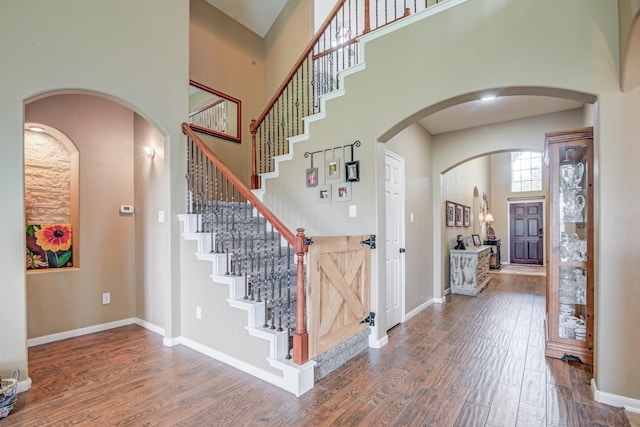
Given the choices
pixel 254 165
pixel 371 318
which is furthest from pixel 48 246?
pixel 371 318

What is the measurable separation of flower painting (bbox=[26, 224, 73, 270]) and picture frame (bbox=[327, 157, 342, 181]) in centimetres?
320

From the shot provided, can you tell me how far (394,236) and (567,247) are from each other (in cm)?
180

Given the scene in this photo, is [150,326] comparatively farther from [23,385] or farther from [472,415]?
[472,415]

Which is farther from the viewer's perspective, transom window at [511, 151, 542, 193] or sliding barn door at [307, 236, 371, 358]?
transom window at [511, 151, 542, 193]

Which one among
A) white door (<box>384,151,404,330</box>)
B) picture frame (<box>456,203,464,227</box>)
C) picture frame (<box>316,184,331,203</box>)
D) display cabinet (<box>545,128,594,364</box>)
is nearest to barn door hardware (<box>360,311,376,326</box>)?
white door (<box>384,151,404,330</box>)

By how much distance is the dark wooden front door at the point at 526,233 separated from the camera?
1011 cm

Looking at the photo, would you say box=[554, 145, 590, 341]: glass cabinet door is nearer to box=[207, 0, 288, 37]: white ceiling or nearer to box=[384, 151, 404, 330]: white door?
box=[384, 151, 404, 330]: white door

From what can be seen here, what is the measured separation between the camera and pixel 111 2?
3023mm

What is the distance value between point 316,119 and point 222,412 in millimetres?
2992

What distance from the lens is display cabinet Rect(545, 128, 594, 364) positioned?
114 inches

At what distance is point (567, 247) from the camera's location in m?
2.98

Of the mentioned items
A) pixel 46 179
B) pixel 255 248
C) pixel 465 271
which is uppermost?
pixel 46 179

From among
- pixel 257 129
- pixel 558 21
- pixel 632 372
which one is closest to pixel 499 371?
pixel 632 372

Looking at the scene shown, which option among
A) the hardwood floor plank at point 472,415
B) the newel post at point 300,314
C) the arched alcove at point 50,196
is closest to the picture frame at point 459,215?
the hardwood floor plank at point 472,415
